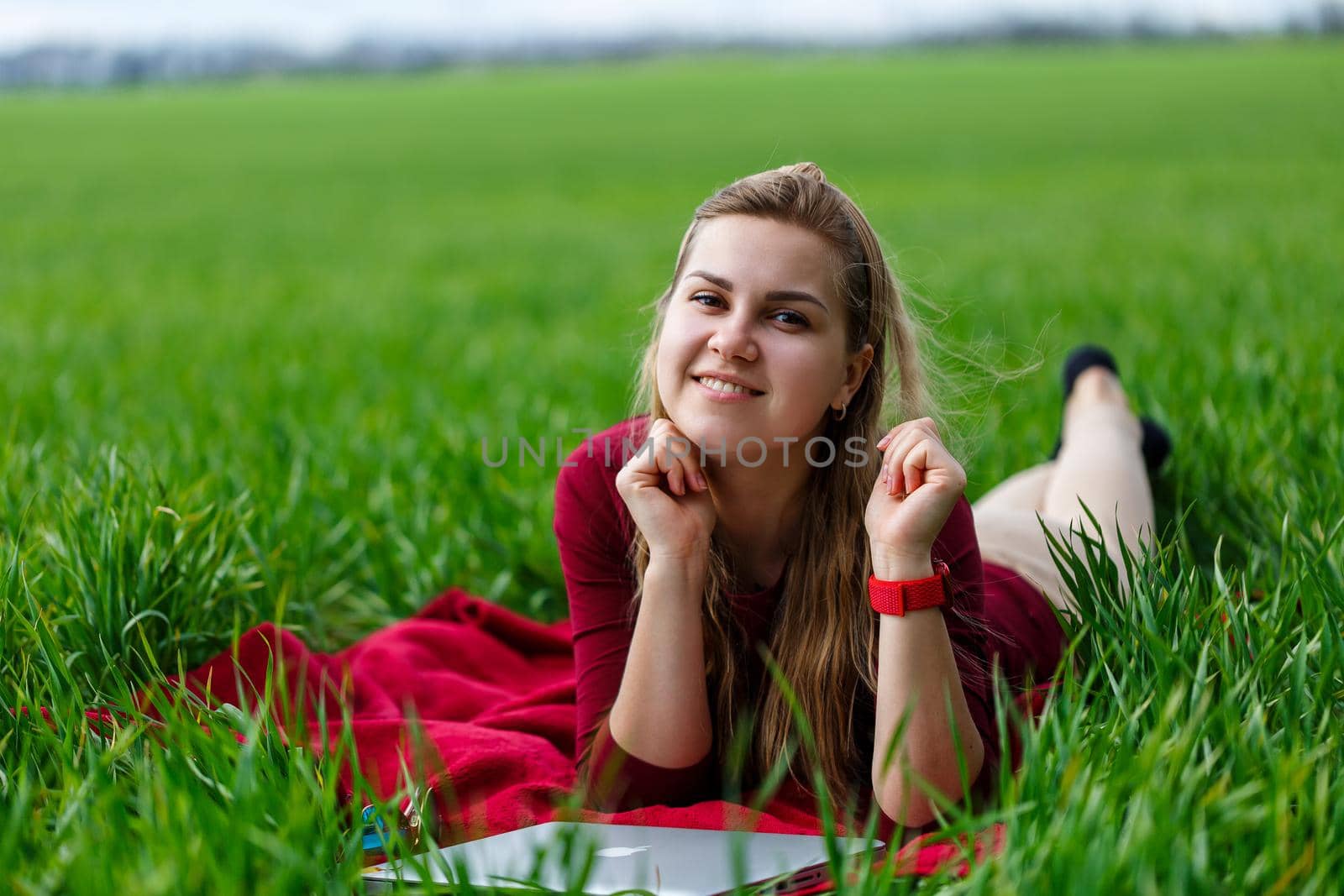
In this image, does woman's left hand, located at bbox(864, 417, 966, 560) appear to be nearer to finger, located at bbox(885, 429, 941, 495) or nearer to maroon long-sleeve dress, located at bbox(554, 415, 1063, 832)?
finger, located at bbox(885, 429, 941, 495)

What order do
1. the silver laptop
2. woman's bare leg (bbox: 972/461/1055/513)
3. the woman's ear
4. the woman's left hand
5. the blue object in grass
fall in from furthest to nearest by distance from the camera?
woman's bare leg (bbox: 972/461/1055/513) → the woman's ear → the woman's left hand → the blue object in grass → the silver laptop

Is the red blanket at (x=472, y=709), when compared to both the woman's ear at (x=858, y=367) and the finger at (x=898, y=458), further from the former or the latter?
the woman's ear at (x=858, y=367)

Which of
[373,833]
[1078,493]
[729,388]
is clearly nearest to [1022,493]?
[1078,493]

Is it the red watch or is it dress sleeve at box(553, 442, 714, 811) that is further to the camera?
dress sleeve at box(553, 442, 714, 811)

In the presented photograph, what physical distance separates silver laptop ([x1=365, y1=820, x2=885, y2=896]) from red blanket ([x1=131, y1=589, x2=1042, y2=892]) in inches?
2.1

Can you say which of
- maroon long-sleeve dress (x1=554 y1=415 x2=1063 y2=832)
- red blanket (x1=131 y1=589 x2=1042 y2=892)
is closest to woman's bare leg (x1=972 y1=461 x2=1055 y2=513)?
maroon long-sleeve dress (x1=554 y1=415 x2=1063 y2=832)

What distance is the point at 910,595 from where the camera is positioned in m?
1.95

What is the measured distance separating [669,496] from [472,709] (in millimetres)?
981

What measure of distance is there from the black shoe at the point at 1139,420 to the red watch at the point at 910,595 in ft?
6.11

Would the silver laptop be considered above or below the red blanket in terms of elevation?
above

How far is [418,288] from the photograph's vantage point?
28.2ft

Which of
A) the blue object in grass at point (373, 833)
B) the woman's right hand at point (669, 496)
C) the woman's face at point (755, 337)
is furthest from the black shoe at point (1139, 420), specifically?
the blue object in grass at point (373, 833)

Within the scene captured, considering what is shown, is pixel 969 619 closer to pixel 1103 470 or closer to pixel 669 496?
pixel 669 496

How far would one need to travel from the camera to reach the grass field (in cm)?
157
